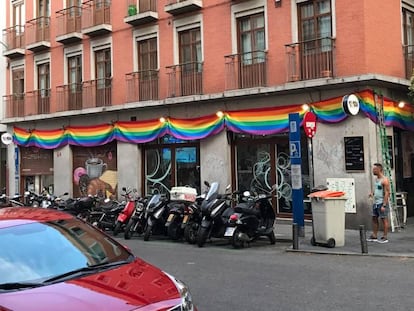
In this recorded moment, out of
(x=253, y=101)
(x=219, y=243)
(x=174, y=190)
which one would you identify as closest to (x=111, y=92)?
(x=253, y=101)

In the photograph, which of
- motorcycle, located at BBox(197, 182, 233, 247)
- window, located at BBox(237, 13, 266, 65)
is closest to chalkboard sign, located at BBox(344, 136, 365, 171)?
window, located at BBox(237, 13, 266, 65)

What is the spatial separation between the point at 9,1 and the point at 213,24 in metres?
14.4

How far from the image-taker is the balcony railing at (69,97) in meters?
22.9

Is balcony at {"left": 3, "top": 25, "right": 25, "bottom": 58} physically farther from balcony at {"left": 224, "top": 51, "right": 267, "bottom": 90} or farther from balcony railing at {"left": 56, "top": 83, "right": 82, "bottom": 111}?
balcony at {"left": 224, "top": 51, "right": 267, "bottom": 90}

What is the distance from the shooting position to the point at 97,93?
2203cm

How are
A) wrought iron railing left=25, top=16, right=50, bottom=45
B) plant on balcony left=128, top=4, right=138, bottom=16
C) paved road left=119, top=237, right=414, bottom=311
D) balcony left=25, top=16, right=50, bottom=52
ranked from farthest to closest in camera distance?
wrought iron railing left=25, top=16, right=50, bottom=45 → balcony left=25, top=16, right=50, bottom=52 → plant on balcony left=128, top=4, right=138, bottom=16 → paved road left=119, top=237, right=414, bottom=311

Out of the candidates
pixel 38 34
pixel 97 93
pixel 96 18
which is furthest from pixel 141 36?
pixel 38 34

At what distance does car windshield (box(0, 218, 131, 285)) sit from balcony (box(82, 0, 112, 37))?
1759cm

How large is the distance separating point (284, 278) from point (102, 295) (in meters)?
5.05

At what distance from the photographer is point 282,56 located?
53.9ft

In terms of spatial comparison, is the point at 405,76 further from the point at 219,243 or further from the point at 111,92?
the point at 111,92

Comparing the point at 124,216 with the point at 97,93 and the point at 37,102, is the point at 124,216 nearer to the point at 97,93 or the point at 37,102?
the point at 97,93

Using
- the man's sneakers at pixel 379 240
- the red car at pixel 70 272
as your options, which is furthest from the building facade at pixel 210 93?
the red car at pixel 70 272

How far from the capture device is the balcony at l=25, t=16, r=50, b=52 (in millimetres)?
24550
